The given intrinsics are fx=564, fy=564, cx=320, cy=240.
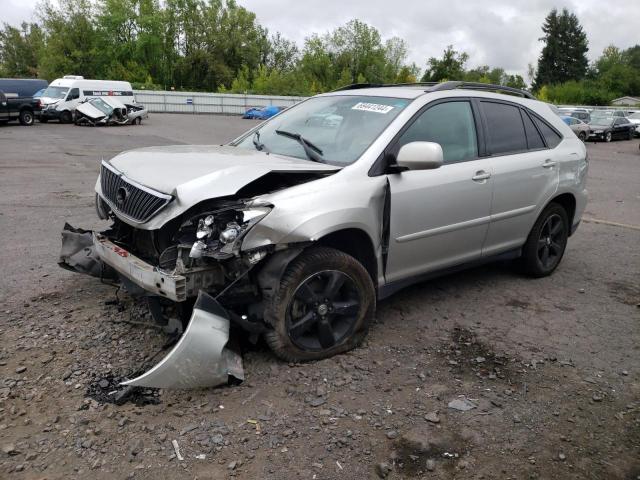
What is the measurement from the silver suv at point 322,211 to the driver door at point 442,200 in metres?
0.01

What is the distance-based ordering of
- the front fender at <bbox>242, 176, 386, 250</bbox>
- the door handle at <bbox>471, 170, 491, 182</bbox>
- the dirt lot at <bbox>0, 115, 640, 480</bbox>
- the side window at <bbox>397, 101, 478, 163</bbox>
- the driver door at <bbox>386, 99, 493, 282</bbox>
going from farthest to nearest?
the door handle at <bbox>471, 170, 491, 182</bbox> < the side window at <bbox>397, 101, 478, 163</bbox> < the driver door at <bbox>386, 99, 493, 282</bbox> < the front fender at <bbox>242, 176, 386, 250</bbox> < the dirt lot at <bbox>0, 115, 640, 480</bbox>

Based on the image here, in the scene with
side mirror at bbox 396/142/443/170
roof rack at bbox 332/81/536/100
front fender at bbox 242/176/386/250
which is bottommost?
front fender at bbox 242/176/386/250

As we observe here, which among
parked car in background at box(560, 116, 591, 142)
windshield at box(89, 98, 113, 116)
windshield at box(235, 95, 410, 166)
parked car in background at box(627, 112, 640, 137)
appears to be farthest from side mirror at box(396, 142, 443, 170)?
parked car in background at box(627, 112, 640, 137)

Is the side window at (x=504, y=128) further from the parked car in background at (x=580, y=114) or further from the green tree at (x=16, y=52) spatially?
the green tree at (x=16, y=52)

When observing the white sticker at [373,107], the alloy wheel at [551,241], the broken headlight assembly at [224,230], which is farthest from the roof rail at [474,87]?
the broken headlight assembly at [224,230]

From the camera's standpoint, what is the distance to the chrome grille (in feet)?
11.0

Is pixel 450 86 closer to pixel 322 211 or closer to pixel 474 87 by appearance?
pixel 474 87

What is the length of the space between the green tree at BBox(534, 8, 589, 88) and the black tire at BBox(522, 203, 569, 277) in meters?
91.2

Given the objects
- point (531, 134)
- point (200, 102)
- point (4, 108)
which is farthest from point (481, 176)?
point (200, 102)

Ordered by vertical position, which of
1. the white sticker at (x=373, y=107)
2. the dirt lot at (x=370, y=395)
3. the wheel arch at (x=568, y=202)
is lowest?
the dirt lot at (x=370, y=395)

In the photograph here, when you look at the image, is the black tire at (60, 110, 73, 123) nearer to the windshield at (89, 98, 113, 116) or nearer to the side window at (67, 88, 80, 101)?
the side window at (67, 88, 80, 101)

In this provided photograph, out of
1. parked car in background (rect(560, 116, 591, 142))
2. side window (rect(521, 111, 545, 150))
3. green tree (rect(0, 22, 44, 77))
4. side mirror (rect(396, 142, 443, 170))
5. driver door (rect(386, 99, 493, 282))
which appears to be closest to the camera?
side mirror (rect(396, 142, 443, 170))

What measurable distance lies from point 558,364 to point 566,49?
97.0 metres

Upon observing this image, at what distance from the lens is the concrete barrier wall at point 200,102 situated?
148 feet
